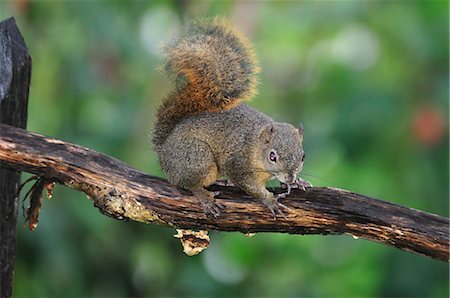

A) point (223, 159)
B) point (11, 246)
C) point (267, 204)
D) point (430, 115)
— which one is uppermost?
point (430, 115)

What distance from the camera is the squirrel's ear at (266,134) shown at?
2.80 meters

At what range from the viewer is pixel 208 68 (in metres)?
2.77

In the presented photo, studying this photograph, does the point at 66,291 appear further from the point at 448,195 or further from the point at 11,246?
the point at 448,195

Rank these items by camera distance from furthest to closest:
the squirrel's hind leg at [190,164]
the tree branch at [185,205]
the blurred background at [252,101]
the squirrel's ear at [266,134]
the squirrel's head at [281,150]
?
the blurred background at [252,101], the squirrel's ear at [266,134], the squirrel's head at [281,150], the squirrel's hind leg at [190,164], the tree branch at [185,205]

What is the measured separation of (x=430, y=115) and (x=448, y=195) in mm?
455

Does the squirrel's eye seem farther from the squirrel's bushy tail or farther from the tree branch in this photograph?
the tree branch

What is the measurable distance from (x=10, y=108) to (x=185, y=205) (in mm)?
525

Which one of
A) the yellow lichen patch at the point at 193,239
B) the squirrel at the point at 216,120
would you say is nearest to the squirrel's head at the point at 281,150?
the squirrel at the point at 216,120

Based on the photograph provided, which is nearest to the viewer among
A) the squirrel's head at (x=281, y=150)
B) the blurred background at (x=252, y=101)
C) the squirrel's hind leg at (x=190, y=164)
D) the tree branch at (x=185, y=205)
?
the tree branch at (x=185, y=205)

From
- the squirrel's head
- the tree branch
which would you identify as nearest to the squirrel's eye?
the squirrel's head

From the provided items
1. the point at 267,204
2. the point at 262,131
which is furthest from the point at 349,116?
the point at 267,204

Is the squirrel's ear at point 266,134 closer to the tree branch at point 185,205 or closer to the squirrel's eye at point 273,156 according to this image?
the squirrel's eye at point 273,156

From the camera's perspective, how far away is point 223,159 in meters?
2.79

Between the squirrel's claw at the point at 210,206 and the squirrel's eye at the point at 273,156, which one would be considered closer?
→ the squirrel's claw at the point at 210,206
